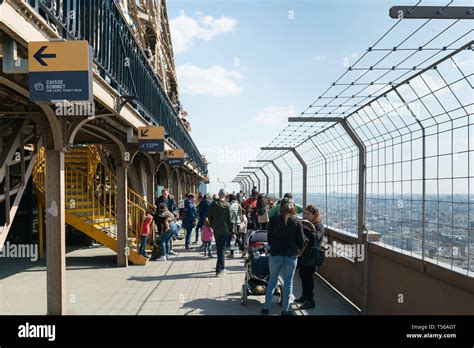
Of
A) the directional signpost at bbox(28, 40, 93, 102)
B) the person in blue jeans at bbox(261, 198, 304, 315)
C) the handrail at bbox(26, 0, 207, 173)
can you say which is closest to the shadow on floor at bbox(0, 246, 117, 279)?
the handrail at bbox(26, 0, 207, 173)

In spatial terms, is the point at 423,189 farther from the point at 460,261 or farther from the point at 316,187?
the point at 316,187

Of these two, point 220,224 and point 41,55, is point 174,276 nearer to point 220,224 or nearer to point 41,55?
point 220,224

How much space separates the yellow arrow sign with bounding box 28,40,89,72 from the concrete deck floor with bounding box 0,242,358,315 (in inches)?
143

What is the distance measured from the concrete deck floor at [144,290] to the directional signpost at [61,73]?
3.41m

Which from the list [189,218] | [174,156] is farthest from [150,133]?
[174,156]

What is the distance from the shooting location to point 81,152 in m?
14.3

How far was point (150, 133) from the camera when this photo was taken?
29.7 ft

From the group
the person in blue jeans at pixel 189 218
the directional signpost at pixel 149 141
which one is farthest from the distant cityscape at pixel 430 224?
the person in blue jeans at pixel 189 218

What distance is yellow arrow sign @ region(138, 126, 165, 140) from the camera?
29.2 ft

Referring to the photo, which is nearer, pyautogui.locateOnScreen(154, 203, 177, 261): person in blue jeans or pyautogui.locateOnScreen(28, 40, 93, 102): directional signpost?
pyautogui.locateOnScreen(28, 40, 93, 102): directional signpost

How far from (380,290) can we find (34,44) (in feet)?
15.5

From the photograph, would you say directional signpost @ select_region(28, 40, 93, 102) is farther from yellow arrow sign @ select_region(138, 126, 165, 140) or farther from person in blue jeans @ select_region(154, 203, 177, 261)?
person in blue jeans @ select_region(154, 203, 177, 261)

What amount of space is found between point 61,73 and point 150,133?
16.9ft
